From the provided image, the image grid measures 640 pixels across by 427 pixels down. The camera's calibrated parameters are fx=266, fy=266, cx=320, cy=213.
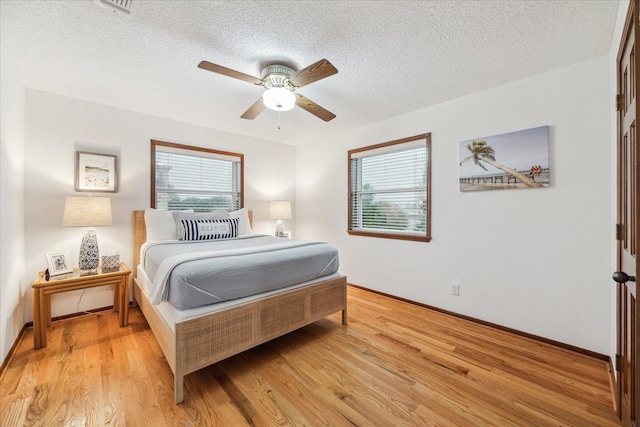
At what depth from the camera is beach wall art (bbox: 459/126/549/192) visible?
229 centimetres

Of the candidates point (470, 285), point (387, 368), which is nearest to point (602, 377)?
point (470, 285)

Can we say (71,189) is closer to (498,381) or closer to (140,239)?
(140,239)

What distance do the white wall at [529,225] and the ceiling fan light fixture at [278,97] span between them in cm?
176

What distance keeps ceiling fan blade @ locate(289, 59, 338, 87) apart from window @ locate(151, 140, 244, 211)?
7.46 feet

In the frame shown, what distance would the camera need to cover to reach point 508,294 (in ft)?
8.20

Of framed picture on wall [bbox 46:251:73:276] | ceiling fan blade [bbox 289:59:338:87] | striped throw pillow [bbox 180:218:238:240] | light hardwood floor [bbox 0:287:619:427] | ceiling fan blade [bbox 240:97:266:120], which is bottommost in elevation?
light hardwood floor [bbox 0:287:619:427]

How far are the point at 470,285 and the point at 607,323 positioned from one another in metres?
0.96

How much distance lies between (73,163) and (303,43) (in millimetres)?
2746

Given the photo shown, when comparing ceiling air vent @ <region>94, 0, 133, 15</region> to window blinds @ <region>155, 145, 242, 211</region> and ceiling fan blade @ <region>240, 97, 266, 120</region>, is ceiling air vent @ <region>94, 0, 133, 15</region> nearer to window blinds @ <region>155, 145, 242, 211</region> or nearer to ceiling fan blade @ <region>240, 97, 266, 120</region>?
ceiling fan blade @ <region>240, 97, 266, 120</region>

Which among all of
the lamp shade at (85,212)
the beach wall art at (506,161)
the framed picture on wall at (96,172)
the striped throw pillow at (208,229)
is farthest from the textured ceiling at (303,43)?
the striped throw pillow at (208,229)

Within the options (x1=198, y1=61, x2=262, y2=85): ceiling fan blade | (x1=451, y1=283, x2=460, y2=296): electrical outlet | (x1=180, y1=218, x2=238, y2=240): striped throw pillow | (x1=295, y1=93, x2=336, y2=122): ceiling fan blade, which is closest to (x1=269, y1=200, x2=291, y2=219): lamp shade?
(x1=180, y1=218, x2=238, y2=240): striped throw pillow

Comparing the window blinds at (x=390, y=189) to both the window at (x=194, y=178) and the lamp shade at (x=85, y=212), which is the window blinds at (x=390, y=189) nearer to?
the window at (x=194, y=178)

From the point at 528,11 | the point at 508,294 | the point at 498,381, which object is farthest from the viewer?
the point at 508,294

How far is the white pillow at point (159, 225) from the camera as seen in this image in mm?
3037
